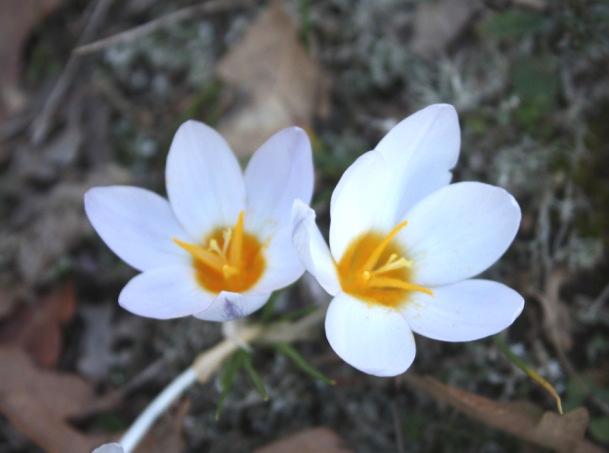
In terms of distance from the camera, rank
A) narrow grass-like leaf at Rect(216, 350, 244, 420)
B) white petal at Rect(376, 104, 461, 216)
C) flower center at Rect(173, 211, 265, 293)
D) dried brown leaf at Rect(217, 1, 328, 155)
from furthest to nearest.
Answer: dried brown leaf at Rect(217, 1, 328, 155), narrow grass-like leaf at Rect(216, 350, 244, 420), flower center at Rect(173, 211, 265, 293), white petal at Rect(376, 104, 461, 216)

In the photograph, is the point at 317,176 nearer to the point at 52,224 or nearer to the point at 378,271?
the point at 378,271

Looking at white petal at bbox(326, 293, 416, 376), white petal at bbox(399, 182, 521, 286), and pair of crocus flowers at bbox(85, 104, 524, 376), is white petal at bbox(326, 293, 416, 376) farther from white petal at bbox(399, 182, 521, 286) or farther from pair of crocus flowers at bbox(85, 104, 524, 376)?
white petal at bbox(399, 182, 521, 286)

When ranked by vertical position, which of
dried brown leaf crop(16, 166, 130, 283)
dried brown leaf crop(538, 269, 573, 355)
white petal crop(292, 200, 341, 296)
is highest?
white petal crop(292, 200, 341, 296)

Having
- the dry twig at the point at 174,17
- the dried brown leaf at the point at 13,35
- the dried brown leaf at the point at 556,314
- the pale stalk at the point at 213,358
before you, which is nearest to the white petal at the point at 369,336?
the pale stalk at the point at 213,358

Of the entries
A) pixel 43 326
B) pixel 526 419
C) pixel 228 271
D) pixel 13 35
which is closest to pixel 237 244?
pixel 228 271

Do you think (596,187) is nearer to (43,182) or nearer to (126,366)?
(126,366)

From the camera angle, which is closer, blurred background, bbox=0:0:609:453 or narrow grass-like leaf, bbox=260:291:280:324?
narrow grass-like leaf, bbox=260:291:280:324

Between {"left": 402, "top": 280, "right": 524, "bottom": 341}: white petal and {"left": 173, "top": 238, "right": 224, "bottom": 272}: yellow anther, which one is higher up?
{"left": 173, "top": 238, "right": 224, "bottom": 272}: yellow anther

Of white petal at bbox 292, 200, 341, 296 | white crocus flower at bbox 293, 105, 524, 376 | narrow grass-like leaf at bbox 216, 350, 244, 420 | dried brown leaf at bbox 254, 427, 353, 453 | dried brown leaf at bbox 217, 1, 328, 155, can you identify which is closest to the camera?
white petal at bbox 292, 200, 341, 296

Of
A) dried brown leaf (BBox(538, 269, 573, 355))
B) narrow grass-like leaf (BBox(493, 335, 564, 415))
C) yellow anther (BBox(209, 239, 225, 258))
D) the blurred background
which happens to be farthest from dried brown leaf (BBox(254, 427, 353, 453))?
dried brown leaf (BBox(538, 269, 573, 355))
